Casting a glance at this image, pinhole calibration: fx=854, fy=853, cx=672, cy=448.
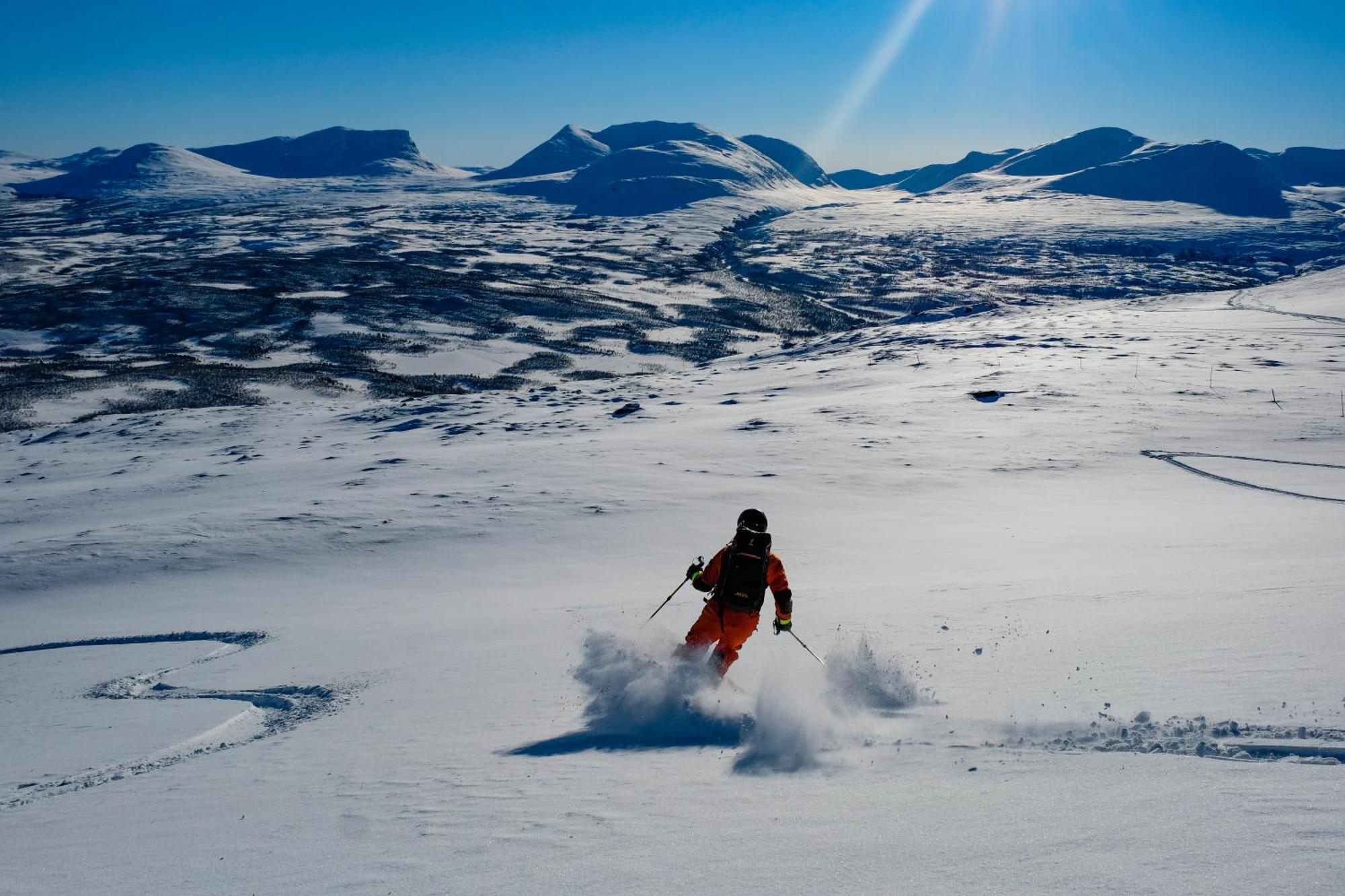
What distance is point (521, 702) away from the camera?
6.88 meters

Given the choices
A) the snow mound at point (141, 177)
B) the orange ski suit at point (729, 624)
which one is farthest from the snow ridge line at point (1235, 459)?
the snow mound at point (141, 177)

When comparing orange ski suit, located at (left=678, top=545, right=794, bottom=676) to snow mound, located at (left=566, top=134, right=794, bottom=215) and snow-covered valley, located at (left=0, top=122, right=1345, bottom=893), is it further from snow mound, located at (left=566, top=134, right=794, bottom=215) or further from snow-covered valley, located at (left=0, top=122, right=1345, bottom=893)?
snow mound, located at (left=566, top=134, right=794, bottom=215)

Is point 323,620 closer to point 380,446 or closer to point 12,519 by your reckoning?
point 12,519

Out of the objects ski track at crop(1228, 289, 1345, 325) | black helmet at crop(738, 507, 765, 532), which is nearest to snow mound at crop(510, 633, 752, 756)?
black helmet at crop(738, 507, 765, 532)

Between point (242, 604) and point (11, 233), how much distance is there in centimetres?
11081

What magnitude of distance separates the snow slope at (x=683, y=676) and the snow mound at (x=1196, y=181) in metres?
138

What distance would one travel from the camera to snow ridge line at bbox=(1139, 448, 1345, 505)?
14.6m

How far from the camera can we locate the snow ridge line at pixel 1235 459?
14553 millimetres

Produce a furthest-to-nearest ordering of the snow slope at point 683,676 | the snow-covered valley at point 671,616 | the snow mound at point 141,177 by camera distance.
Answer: the snow mound at point 141,177, the snow-covered valley at point 671,616, the snow slope at point 683,676

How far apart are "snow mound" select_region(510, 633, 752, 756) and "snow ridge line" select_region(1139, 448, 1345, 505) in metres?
12.8

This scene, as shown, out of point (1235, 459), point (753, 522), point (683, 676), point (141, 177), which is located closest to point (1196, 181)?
point (1235, 459)

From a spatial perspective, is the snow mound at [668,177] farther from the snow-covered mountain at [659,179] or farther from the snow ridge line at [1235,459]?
the snow ridge line at [1235,459]

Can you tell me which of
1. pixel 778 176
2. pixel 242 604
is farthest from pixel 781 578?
pixel 778 176

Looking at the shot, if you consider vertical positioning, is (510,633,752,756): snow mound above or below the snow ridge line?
below
